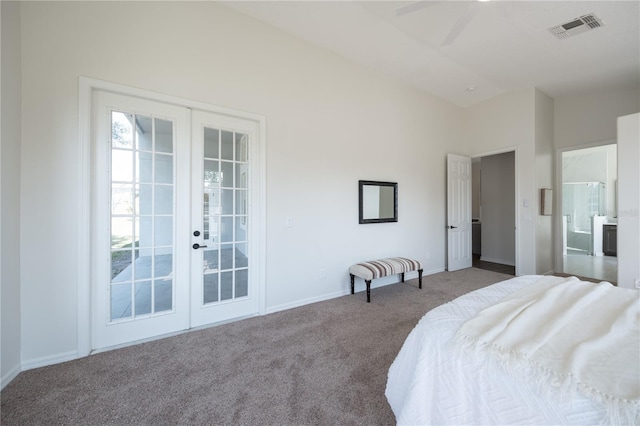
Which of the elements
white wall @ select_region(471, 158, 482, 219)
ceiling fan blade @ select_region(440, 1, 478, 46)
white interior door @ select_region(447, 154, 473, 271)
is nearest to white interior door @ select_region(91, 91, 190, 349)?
ceiling fan blade @ select_region(440, 1, 478, 46)

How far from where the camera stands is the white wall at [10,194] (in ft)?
5.63

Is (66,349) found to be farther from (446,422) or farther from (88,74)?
(446,422)

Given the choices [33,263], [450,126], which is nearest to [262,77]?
[33,263]

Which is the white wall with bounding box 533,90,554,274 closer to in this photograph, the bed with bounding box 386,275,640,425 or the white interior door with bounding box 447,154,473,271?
the white interior door with bounding box 447,154,473,271

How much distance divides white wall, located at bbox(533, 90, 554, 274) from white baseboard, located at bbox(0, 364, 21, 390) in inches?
249

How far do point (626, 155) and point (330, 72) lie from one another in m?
3.75

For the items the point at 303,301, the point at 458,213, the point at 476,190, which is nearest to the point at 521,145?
the point at 458,213

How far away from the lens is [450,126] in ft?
16.2

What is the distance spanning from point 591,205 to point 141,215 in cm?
1004

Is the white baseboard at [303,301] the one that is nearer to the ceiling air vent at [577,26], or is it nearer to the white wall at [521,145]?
the white wall at [521,145]

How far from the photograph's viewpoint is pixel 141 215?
233 centimetres

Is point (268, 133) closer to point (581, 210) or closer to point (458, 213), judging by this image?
point (458, 213)

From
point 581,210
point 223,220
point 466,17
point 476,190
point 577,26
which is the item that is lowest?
point 223,220

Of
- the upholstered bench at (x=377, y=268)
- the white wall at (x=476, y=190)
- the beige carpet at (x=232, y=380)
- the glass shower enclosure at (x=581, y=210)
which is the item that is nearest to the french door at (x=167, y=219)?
the beige carpet at (x=232, y=380)
